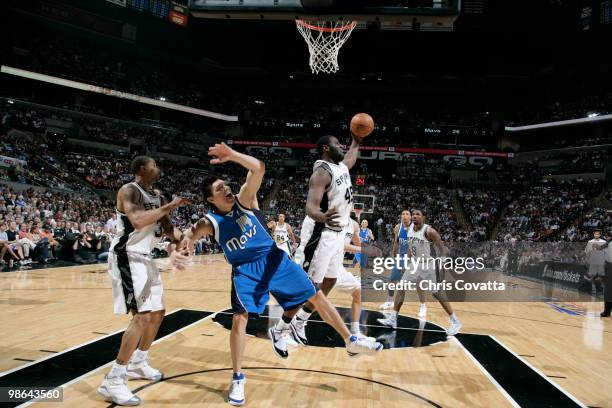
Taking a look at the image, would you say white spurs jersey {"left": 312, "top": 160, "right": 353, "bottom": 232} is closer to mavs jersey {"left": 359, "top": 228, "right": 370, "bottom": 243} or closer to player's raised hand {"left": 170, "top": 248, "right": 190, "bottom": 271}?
player's raised hand {"left": 170, "top": 248, "right": 190, "bottom": 271}

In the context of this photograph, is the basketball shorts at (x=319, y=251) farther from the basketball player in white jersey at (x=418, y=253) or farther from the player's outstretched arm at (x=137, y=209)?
the basketball player in white jersey at (x=418, y=253)

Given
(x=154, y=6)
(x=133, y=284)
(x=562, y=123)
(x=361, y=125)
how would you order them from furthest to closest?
(x=154, y=6) < (x=562, y=123) < (x=361, y=125) < (x=133, y=284)

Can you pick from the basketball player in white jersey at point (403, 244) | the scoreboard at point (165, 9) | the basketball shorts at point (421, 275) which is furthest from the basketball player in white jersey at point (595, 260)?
the scoreboard at point (165, 9)

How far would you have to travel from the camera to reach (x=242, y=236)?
397 cm

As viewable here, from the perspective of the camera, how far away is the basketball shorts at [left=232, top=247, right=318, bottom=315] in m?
3.95

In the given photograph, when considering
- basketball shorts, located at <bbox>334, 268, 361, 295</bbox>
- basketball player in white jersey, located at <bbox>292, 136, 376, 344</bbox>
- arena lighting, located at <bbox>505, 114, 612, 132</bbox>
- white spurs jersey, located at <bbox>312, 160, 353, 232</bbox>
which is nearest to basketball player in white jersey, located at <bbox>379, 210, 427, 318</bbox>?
basketball shorts, located at <bbox>334, 268, 361, 295</bbox>

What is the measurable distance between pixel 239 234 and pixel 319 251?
114 cm

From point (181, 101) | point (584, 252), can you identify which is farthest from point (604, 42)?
point (181, 101)

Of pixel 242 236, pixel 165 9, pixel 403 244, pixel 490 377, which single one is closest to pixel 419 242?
pixel 403 244

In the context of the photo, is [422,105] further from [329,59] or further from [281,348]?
[281,348]

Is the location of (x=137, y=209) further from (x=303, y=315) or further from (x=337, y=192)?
(x=303, y=315)

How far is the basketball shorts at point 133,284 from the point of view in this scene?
12.9 ft

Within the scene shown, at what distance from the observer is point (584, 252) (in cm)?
1246

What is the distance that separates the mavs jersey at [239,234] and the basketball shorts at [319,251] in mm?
914
